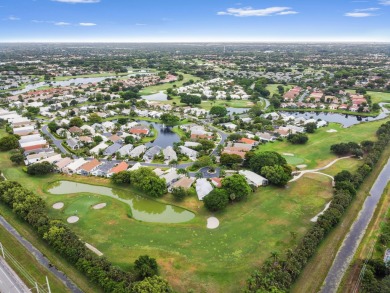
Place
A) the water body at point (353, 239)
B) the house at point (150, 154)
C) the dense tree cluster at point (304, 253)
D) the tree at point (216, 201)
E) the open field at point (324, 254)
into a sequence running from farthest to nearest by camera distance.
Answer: the house at point (150, 154) → the tree at point (216, 201) → the water body at point (353, 239) → the open field at point (324, 254) → the dense tree cluster at point (304, 253)

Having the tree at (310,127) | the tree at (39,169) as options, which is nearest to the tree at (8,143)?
the tree at (39,169)

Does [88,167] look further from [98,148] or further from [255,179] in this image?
[255,179]

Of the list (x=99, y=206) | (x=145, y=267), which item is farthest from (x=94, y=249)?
(x=99, y=206)

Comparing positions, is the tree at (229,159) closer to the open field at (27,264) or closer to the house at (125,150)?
the house at (125,150)

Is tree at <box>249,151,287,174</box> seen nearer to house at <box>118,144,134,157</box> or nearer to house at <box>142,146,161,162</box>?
house at <box>142,146,161,162</box>

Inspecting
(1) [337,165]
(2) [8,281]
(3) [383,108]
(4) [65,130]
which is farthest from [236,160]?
(3) [383,108]

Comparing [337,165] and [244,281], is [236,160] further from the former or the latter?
[244,281]

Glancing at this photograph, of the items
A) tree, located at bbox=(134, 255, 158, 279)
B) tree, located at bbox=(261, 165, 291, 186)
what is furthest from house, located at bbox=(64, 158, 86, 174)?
tree, located at bbox=(261, 165, 291, 186)
